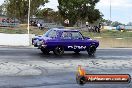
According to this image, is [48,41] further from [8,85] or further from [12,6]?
[12,6]

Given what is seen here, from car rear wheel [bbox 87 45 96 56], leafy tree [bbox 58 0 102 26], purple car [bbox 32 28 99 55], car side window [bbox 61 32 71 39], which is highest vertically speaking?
leafy tree [bbox 58 0 102 26]

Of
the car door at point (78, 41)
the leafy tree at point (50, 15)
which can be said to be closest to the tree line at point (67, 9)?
the leafy tree at point (50, 15)

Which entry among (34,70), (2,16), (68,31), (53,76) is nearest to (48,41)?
(68,31)

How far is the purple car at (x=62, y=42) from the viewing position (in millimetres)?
21250

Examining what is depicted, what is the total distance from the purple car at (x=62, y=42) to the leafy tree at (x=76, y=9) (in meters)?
44.4

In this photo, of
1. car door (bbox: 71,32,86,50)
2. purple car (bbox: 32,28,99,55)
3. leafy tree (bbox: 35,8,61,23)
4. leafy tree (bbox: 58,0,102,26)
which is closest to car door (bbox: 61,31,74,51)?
purple car (bbox: 32,28,99,55)

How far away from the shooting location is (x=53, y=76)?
528 inches

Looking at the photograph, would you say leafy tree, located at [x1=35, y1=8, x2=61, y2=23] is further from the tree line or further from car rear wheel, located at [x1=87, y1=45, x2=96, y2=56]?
car rear wheel, located at [x1=87, y1=45, x2=96, y2=56]

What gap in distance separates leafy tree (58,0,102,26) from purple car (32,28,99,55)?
44421mm

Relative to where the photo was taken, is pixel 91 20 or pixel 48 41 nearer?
pixel 48 41

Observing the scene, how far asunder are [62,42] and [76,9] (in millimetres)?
47014

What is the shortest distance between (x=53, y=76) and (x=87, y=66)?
3529mm

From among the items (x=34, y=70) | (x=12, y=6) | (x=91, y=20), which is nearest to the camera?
(x=34, y=70)

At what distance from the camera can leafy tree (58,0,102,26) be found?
220 feet
